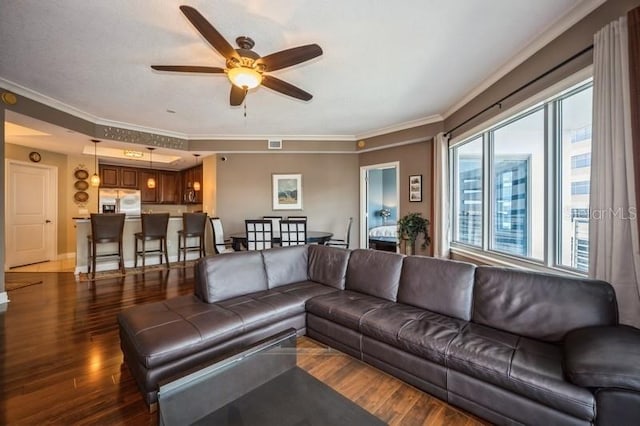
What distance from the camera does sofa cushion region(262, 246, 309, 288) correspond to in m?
2.92

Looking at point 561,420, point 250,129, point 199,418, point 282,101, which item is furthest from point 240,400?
point 250,129

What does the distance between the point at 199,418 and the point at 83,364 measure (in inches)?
60.6

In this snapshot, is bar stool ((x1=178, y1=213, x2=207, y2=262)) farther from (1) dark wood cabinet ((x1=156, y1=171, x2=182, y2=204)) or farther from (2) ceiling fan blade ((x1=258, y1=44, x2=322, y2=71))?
(2) ceiling fan blade ((x1=258, y1=44, x2=322, y2=71))

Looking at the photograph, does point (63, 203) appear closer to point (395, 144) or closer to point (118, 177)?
point (118, 177)

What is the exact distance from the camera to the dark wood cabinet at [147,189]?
7.95 meters

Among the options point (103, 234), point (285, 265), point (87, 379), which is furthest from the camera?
point (103, 234)

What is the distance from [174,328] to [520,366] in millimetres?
2066

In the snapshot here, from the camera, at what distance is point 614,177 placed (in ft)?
5.94

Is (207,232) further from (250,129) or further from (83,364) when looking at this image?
(83,364)

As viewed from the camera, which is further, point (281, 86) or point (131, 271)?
point (131, 271)

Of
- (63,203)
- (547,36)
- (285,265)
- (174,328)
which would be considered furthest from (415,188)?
(63,203)

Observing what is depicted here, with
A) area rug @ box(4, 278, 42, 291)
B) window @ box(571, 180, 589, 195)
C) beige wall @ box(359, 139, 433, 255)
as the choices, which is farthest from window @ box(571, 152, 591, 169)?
area rug @ box(4, 278, 42, 291)

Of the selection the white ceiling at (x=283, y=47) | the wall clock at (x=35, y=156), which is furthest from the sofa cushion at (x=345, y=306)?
the wall clock at (x=35, y=156)

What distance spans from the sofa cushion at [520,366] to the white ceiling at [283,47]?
239 centimetres
